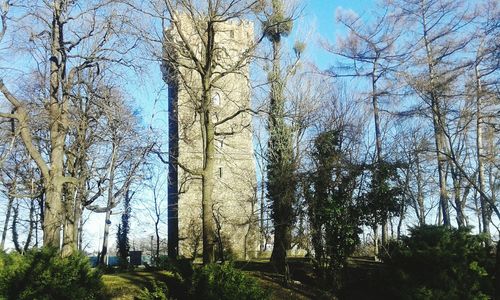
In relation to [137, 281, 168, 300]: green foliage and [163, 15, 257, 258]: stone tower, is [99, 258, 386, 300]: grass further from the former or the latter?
[163, 15, 257, 258]: stone tower

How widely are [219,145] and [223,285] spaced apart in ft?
68.4

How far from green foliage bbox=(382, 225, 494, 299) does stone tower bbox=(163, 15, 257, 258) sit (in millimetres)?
5861

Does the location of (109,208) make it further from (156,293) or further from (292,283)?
(156,293)

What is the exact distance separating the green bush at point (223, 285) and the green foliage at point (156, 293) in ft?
2.39

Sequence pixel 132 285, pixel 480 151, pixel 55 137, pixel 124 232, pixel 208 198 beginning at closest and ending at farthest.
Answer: pixel 132 285, pixel 208 198, pixel 55 137, pixel 480 151, pixel 124 232

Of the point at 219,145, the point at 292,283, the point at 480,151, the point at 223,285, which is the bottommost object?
the point at 292,283

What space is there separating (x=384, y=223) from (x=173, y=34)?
8.71 metres

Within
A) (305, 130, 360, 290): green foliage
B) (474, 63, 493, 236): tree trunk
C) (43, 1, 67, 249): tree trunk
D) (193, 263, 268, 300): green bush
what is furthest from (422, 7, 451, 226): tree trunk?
(43, 1, 67, 249): tree trunk

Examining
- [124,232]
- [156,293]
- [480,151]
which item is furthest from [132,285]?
[124,232]

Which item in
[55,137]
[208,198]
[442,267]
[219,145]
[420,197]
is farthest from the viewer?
[219,145]

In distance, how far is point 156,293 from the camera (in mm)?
10789

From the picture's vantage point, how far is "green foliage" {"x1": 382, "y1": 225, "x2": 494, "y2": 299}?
11625mm

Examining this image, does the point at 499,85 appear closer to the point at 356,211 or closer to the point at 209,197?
the point at 356,211

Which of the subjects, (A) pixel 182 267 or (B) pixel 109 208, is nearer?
(A) pixel 182 267
